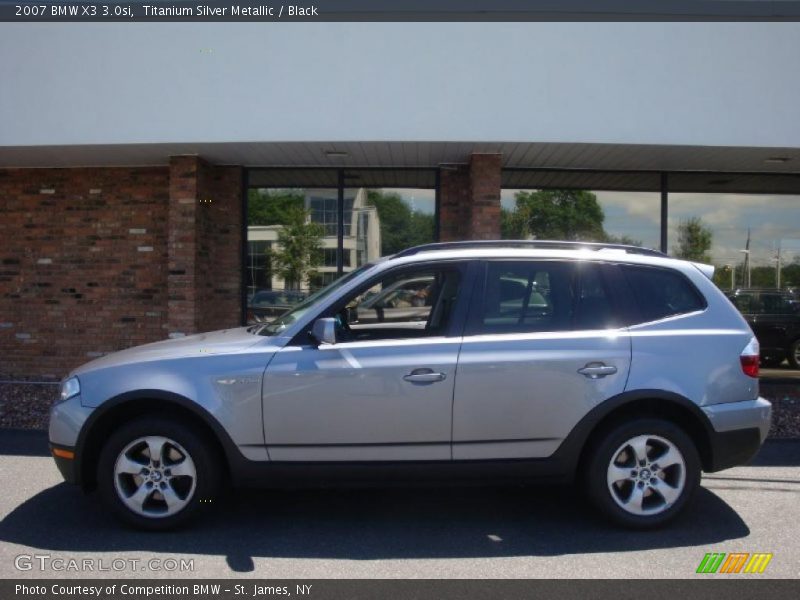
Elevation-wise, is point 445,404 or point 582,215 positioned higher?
point 582,215

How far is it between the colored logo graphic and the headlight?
12.7ft

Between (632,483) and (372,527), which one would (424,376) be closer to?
(372,527)

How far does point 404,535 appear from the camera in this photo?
4.55 meters

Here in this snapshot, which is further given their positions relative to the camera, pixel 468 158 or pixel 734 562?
pixel 468 158

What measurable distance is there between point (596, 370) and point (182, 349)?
2.64 meters

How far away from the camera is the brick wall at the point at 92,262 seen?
9883mm

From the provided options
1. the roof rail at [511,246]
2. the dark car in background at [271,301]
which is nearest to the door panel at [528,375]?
the roof rail at [511,246]

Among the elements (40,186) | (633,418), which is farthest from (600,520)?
(40,186)

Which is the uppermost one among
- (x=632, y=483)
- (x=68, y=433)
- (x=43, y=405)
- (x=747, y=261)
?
(x=747, y=261)

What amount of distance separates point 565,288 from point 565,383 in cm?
65

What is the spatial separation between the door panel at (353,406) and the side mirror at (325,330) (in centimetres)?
13

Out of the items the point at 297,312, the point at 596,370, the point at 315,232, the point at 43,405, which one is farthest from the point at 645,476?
the point at 43,405
